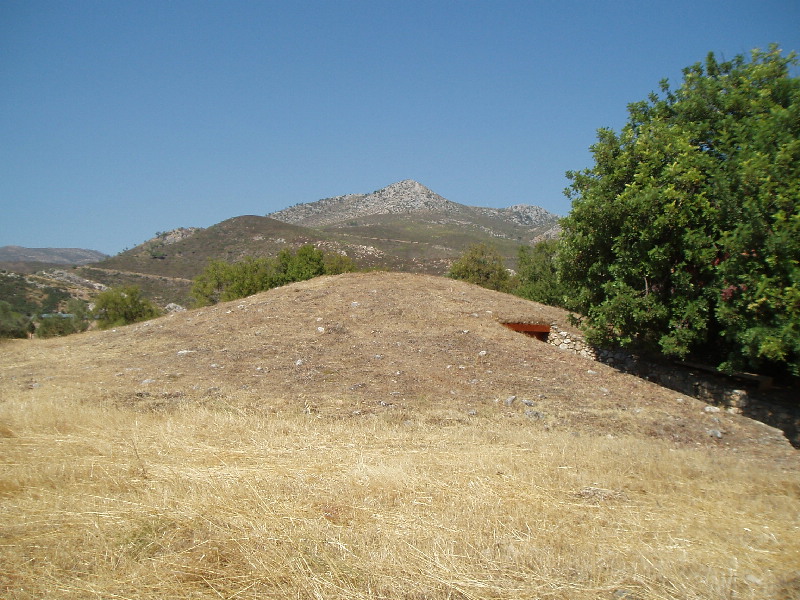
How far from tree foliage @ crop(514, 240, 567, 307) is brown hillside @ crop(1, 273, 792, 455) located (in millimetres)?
9555

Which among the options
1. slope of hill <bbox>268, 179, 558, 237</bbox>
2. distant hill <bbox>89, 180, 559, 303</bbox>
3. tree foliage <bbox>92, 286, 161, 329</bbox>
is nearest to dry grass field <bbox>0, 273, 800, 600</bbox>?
tree foliage <bbox>92, 286, 161, 329</bbox>

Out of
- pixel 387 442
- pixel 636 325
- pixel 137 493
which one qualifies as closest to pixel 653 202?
pixel 636 325

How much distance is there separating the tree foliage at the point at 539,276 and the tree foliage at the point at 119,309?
22839mm

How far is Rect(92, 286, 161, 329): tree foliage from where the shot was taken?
104 feet

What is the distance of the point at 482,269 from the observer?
1575 inches

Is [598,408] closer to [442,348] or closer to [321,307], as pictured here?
[442,348]

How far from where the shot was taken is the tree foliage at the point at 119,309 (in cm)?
3177

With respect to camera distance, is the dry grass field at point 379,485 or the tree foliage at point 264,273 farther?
Result: the tree foliage at point 264,273

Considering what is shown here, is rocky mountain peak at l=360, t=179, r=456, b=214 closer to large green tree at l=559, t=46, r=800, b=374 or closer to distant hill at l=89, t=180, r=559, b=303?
distant hill at l=89, t=180, r=559, b=303

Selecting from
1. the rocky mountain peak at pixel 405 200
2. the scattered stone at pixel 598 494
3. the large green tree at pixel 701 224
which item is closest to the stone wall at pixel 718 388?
the large green tree at pixel 701 224

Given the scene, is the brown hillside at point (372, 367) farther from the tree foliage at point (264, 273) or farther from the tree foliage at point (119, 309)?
the tree foliage at point (119, 309)

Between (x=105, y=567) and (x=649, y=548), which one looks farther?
(x=649, y=548)

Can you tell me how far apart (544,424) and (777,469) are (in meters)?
3.18

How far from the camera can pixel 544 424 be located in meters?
8.66
